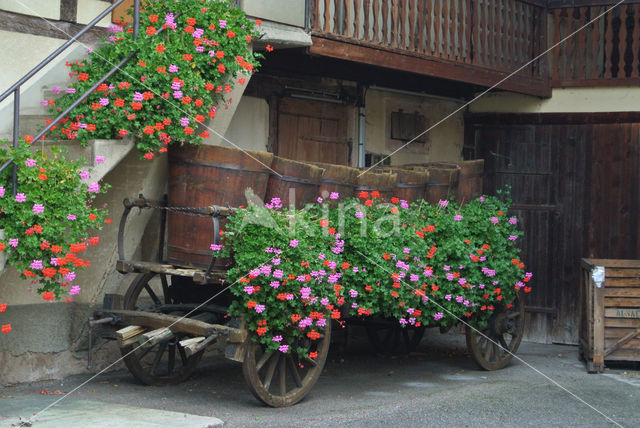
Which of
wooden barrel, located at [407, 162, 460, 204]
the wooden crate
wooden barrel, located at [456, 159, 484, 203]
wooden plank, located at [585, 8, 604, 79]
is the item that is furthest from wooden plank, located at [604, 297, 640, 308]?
wooden plank, located at [585, 8, 604, 79]

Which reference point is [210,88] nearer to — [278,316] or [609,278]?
[278,316]

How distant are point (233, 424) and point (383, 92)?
5.92m

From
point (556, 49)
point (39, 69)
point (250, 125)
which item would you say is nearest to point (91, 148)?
point (39, 69)

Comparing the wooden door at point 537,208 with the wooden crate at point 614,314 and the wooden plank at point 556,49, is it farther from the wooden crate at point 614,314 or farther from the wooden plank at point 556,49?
the wooden crate at point 614,314

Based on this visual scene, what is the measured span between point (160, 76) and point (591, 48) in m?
7.01

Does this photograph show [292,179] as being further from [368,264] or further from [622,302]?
[622,302]

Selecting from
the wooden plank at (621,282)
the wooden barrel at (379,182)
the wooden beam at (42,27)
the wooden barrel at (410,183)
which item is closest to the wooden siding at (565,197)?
the wooden plank at (621,282)

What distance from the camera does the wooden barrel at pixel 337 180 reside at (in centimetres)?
727

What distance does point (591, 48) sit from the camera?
11.5 m

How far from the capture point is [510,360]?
909cm

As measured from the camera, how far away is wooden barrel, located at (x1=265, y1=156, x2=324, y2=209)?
6879mm

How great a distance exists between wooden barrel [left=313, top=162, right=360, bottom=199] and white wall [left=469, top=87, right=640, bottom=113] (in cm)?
455

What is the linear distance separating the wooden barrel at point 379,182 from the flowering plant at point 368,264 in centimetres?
10

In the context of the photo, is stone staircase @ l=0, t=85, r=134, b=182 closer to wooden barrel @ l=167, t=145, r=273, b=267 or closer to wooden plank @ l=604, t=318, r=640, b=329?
wooden barrel @ l=167, t=145, r=273, b=267
